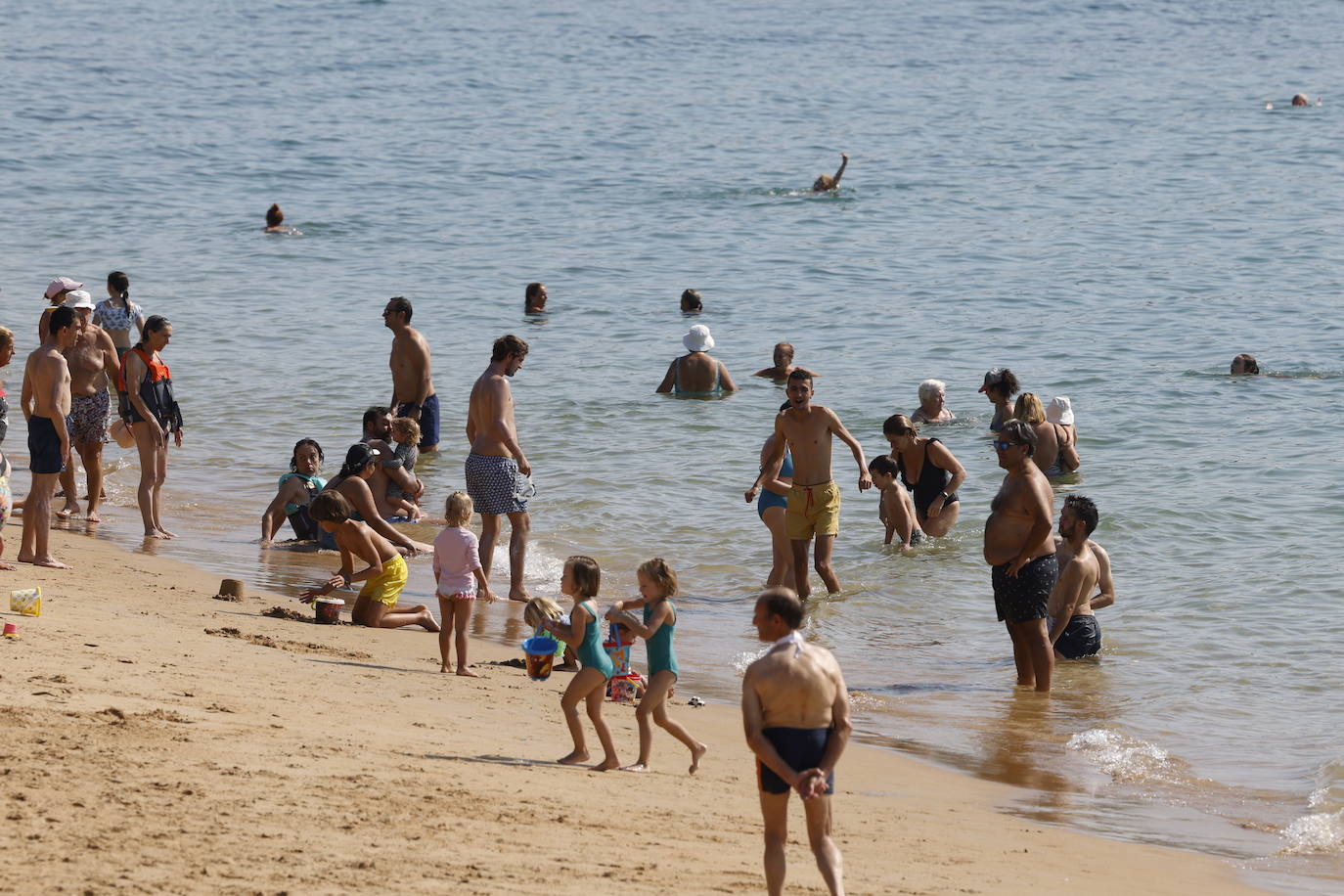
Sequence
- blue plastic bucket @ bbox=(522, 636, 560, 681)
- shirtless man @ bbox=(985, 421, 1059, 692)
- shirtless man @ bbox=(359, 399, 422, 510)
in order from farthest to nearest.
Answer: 1. shirtless man @ bbox=(359, 399, 422, 510)
2. shirtless man @ bbox=(985, 421, 1059, 692)
3. blue plastic bucket @ bbox=(522, 636, 560, 681)

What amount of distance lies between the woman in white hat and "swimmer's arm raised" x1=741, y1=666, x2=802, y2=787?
39.4 ft

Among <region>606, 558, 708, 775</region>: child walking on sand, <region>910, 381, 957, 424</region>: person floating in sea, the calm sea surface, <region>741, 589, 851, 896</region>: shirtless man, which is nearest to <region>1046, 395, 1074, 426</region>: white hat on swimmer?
the calm sea surface

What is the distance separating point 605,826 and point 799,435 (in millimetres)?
4513

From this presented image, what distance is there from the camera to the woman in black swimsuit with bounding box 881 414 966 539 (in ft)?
36.1

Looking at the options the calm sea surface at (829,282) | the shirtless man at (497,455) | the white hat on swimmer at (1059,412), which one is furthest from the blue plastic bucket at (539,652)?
the white hat on swimmer at (1059,412)

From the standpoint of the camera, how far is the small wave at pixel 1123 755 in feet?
25.3

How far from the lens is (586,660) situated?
6852mm

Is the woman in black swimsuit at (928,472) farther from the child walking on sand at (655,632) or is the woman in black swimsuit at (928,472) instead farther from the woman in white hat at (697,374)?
the woman in white hat at (697,374)

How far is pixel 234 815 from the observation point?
5.48 meters

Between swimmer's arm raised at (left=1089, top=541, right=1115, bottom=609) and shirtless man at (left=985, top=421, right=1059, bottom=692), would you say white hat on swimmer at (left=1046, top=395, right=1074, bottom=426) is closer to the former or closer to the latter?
swimmer's arm raised at (left=1089, top=541, right=1115, bottom=609)

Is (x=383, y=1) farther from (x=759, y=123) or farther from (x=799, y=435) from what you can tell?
(x=799, y=435)

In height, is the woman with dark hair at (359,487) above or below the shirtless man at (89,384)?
below

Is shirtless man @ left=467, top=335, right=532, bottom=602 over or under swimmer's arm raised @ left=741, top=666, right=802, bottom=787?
over

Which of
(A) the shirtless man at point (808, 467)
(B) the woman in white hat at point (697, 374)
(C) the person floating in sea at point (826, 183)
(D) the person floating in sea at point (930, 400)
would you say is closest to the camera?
(A) the shirtless man at point (808, 467)
